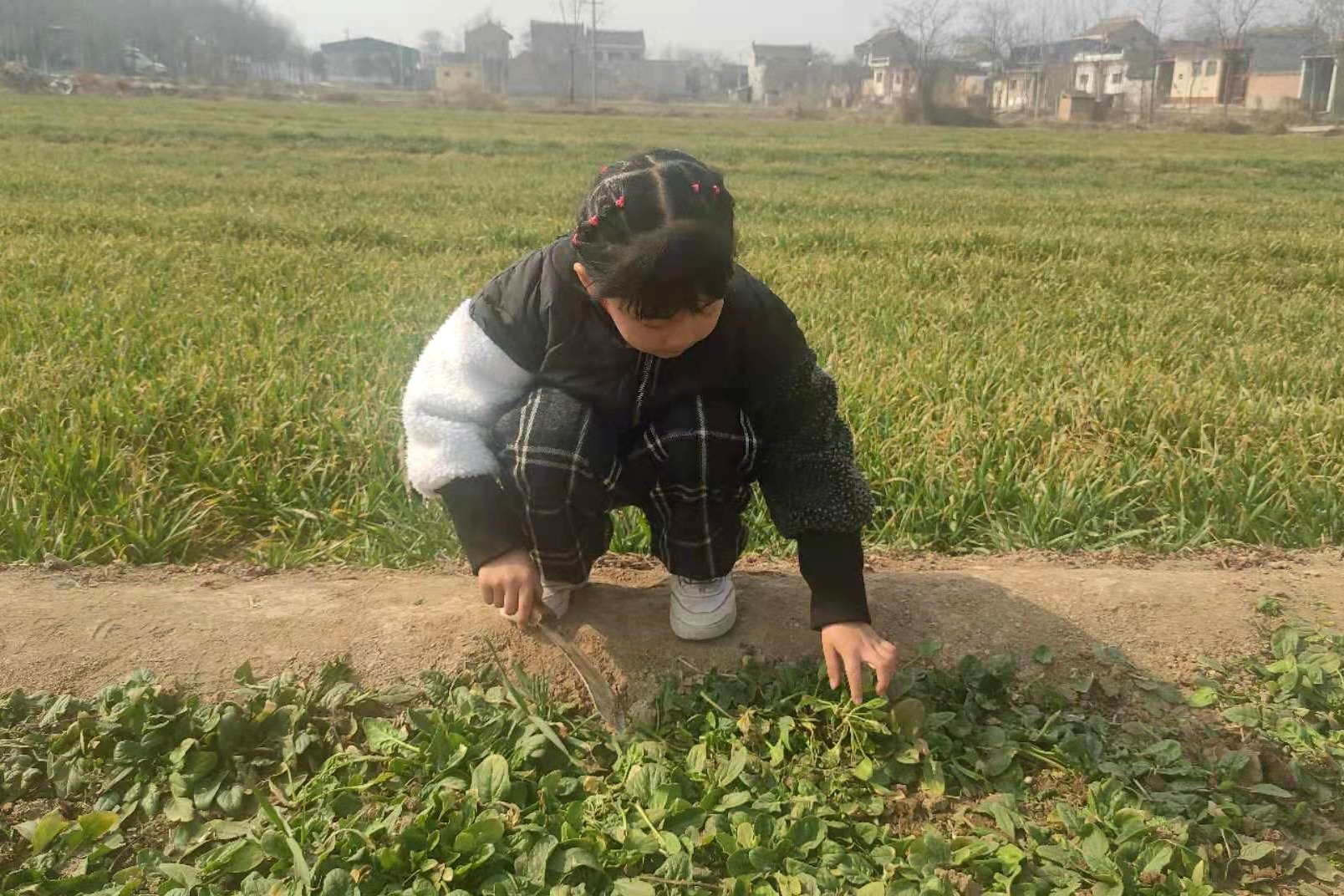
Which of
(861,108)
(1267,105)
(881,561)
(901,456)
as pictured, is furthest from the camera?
(1267,105)

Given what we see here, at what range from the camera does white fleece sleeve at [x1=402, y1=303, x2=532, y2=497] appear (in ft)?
5.70

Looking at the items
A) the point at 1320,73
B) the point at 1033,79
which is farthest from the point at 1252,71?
the point at 1033,79

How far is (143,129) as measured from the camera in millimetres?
17047

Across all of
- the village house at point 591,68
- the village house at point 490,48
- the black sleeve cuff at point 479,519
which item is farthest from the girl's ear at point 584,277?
the village house at point 490,48

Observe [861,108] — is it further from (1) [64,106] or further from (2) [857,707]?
(2) [857,707]

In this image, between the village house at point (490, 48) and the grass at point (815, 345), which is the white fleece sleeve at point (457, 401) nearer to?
the grass at point (815, 345)

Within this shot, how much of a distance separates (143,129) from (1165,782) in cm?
1893

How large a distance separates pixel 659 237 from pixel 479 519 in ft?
1.97

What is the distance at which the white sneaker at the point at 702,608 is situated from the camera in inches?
75.0

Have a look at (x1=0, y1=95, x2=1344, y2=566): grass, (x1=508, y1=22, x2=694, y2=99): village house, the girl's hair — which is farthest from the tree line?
the girl's hair

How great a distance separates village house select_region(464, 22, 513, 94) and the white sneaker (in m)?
84.6

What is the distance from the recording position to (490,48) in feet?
295

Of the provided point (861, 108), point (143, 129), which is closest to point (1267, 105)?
point (861, 108)

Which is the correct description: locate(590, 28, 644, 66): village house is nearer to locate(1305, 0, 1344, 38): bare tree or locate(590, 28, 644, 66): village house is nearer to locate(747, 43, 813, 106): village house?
locate(747, 43, 813, 106): village house
